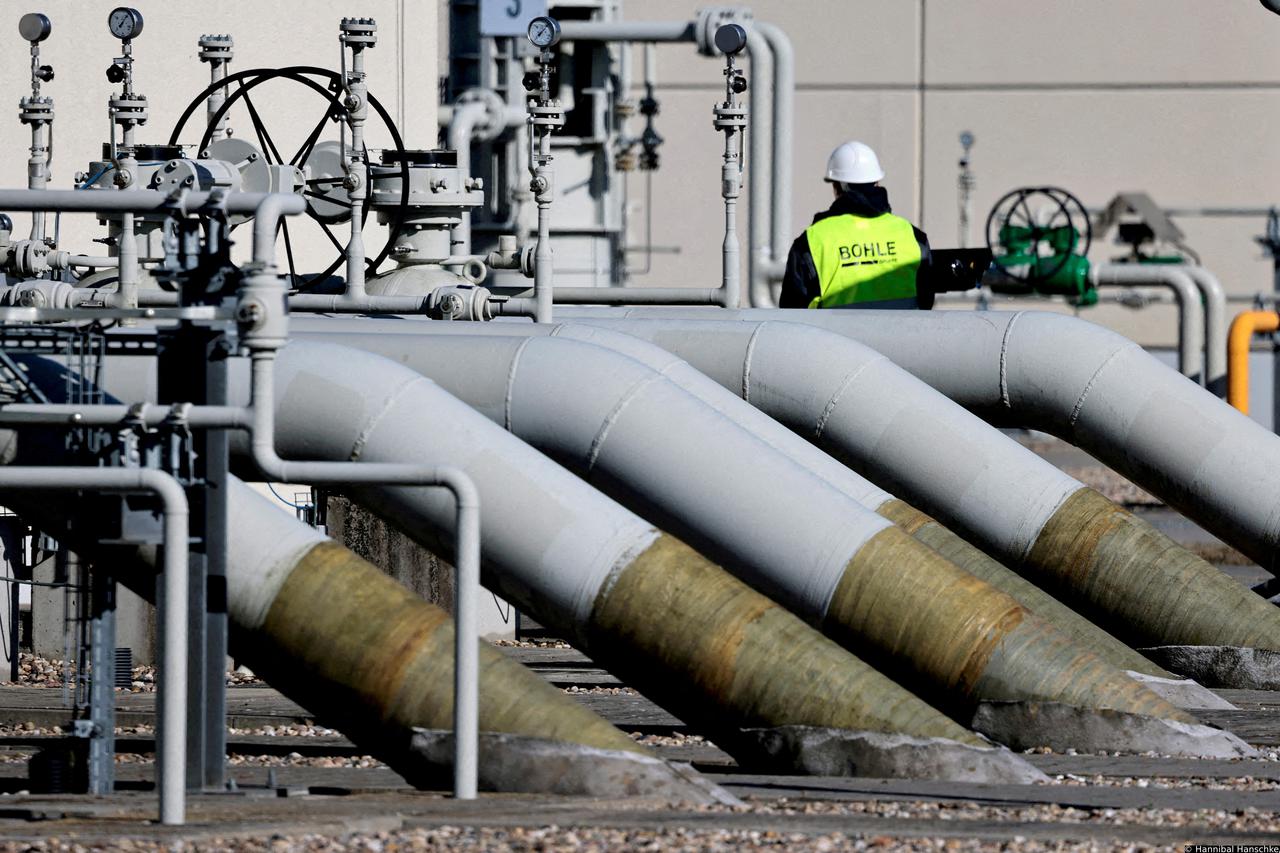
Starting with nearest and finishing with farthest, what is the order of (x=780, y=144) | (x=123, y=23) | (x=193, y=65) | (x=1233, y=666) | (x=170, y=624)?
(x=170, y=624), (x=1233, y=666), (x=123, y=23), (x=193, y=65), (x=780, y=144)

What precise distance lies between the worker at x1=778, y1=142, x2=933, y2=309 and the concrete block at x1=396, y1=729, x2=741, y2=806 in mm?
5002

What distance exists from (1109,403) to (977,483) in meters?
1.03

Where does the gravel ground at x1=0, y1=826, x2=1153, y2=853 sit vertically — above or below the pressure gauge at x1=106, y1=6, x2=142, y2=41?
below

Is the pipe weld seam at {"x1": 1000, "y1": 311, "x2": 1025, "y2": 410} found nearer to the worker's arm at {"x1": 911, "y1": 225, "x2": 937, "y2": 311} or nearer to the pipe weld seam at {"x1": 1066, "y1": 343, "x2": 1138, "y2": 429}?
the pipe weld seam at {"x1": 1066, "y1": 343, "x2": 1138, "y2": 429}

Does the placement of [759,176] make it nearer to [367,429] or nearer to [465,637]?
[367,429]

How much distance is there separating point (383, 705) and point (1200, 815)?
2.14 metres

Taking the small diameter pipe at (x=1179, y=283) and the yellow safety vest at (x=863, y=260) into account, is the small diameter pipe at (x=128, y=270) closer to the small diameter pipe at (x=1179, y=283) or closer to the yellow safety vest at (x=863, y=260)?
the yellow safety vest at (x=863, y=260)

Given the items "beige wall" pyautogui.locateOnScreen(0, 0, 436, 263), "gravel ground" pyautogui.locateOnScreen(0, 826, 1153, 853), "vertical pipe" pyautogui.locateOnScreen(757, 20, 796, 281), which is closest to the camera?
"gravel ground" pyautogui.locateOnScreen(0, 826, 1153, 853)

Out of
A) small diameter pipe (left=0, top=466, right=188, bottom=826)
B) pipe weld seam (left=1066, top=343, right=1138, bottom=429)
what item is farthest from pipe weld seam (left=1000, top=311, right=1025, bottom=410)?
small diameter pipe (left=0, top=466, right=188, bottom=826)

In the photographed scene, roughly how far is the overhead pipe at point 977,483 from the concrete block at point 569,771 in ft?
10.4

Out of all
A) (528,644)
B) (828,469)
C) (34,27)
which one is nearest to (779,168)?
(528,644)

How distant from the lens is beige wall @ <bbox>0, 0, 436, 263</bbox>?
1256cm

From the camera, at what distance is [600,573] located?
6879mm

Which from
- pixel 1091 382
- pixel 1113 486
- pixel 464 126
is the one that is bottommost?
pixel 1113 486
